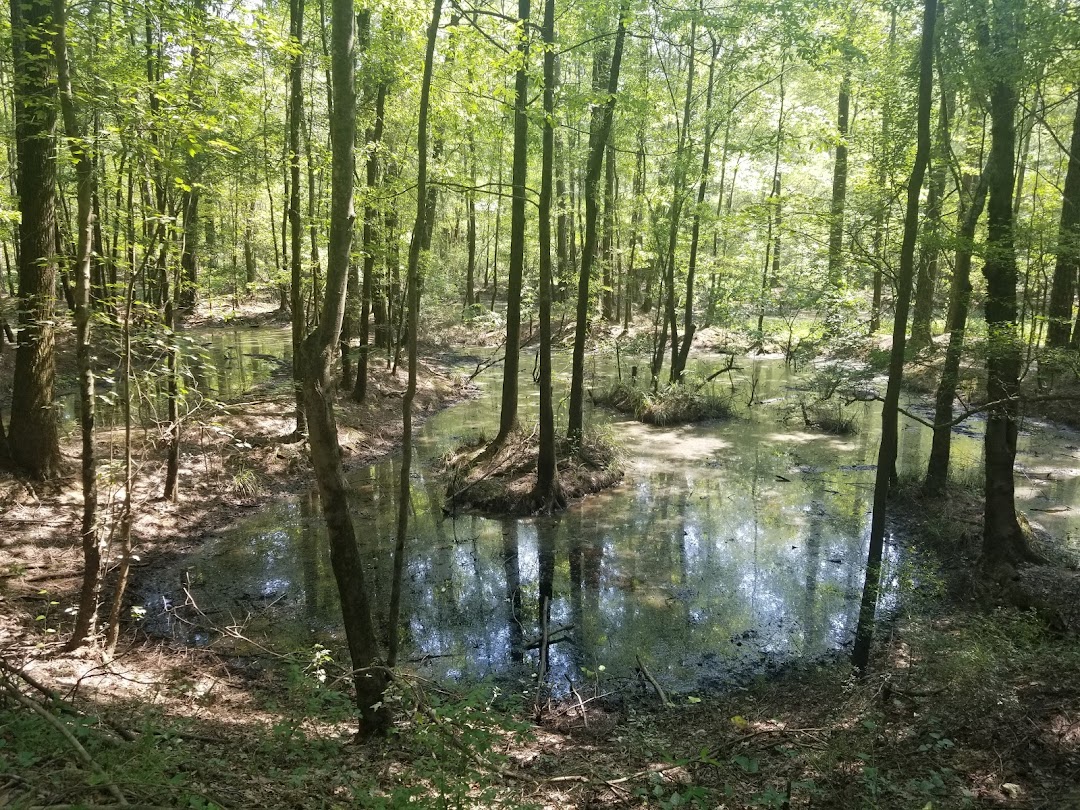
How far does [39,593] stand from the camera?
761 cm

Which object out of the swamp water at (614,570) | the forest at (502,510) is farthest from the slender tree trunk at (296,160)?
the swamp water at (614,570)

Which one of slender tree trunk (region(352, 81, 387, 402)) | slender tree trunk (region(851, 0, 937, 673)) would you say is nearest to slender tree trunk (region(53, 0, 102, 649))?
slender tree trunk (region(851, 0, 937, 673))

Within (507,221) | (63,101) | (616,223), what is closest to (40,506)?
(63,101)

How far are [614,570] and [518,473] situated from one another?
11.6ft

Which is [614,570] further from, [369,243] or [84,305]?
[369,243]

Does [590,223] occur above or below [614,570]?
above

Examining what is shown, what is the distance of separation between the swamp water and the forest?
74mm

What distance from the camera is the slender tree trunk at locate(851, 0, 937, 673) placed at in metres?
6.81

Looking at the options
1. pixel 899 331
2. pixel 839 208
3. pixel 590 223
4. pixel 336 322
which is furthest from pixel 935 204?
pixel 336 322

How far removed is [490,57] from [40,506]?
913 centimetres

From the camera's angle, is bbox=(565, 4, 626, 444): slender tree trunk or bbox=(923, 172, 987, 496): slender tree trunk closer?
bbox=(923, 172, 987, 496): slender tree trunk

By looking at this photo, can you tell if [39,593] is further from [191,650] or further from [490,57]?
[490,57]

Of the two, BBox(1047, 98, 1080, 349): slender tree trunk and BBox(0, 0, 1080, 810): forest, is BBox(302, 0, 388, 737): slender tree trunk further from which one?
BBox(1047, 98, 1080, 349): slender tree trunk

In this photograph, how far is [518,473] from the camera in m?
12.8
